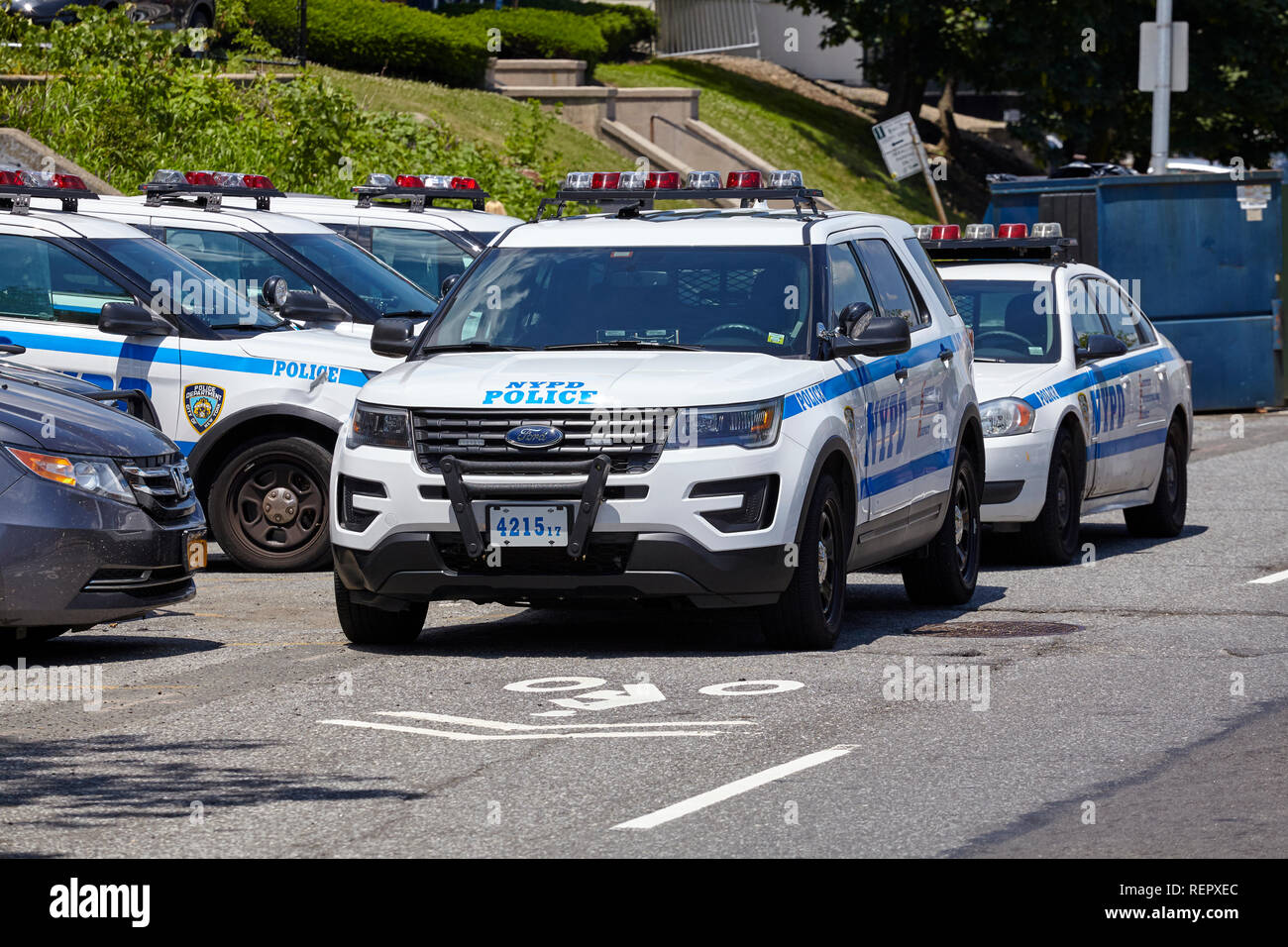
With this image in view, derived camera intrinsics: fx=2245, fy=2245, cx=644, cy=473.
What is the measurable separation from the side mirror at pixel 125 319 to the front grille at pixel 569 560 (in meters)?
3.70

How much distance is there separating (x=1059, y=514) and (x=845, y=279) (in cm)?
341

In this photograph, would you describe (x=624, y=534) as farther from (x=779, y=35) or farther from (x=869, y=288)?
(x=779, y=35)

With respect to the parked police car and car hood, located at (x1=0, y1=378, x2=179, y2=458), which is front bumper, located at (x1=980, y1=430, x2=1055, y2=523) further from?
car hood, located at (x1=0, y1=378, x2=179, y2=458)

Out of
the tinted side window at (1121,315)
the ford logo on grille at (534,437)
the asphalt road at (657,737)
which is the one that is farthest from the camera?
the tinted side window at (1121,315)

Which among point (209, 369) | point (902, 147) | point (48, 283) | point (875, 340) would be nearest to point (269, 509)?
point (209, 369)

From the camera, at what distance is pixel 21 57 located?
1016 inches

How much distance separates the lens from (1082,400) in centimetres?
1363

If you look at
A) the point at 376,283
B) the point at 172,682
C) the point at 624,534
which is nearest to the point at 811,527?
the point at 624,534

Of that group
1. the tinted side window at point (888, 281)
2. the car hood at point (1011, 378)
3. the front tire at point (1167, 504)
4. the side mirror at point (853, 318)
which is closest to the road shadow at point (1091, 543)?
the front tire at point (1167, 504)

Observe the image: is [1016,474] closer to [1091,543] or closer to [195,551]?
[1091,543]

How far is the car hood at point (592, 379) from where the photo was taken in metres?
9.09

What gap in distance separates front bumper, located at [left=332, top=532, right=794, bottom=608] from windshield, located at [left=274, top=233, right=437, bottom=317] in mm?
5223

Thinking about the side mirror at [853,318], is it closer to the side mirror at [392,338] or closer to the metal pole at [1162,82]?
the side mirror at [392,338]
